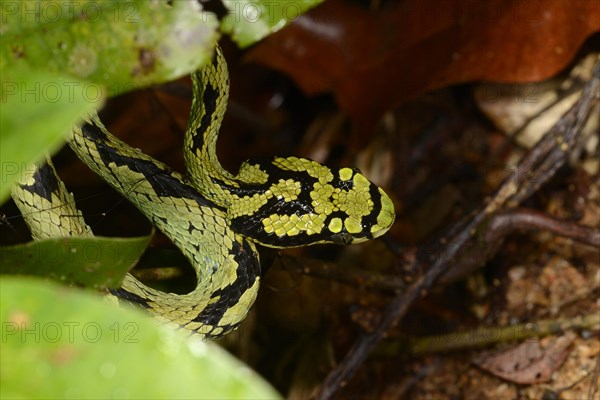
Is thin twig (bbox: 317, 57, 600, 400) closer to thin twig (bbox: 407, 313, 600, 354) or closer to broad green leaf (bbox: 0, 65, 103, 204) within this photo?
thin twig (bbox: 407, 313, 600, 354)

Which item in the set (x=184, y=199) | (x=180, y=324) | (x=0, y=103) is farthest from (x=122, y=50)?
(x=180, y=324)

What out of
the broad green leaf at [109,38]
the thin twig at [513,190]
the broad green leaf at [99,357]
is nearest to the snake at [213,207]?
the thin twig at [513,190]

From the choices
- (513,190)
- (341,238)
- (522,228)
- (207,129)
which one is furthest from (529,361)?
(207,129)

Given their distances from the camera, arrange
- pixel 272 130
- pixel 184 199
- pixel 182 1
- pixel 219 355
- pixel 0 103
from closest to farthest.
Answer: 1. pixel 219 355
2. pixel 0 103
3. pixel 182 1
4. pixel 184 199
5. pixel 272 130

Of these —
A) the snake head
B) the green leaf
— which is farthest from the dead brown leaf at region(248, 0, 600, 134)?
the green leaf

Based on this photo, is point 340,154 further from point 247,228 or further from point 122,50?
point 122,50

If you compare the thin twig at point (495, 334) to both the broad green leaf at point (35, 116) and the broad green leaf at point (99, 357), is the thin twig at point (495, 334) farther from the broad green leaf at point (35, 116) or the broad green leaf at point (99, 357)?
the broad green leaf at point (35, 116)

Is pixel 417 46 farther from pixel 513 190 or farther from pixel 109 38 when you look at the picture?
pixel 109 38
